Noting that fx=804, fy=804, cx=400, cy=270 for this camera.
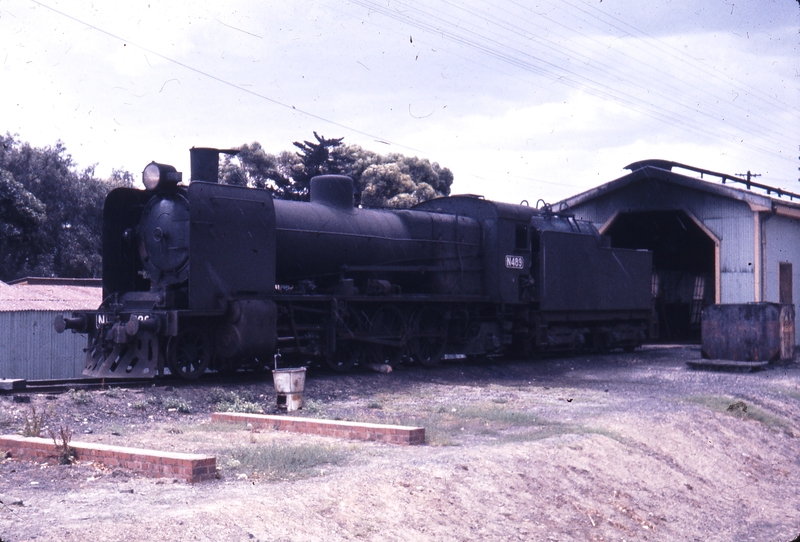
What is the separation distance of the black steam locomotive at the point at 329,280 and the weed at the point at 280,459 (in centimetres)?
492

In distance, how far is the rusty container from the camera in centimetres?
1833

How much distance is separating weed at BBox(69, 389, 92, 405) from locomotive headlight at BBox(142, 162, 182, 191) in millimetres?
4066

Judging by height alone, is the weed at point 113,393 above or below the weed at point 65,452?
above

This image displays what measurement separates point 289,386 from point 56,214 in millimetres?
30497

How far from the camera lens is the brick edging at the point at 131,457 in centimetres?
669

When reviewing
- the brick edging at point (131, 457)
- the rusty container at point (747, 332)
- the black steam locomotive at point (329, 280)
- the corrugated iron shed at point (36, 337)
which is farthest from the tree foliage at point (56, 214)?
the brick edging at point (131, 457)

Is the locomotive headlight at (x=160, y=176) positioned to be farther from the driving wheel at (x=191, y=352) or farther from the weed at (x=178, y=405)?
the weed at (x=178, y=405)

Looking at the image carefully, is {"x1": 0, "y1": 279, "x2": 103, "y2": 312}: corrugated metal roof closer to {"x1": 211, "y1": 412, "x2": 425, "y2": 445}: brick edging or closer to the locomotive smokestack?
the locomotive smokestack

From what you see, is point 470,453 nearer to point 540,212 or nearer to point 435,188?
point 540,212

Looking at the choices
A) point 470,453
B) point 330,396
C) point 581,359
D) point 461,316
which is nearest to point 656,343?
point 581,359

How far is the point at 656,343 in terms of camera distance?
27.9 meters

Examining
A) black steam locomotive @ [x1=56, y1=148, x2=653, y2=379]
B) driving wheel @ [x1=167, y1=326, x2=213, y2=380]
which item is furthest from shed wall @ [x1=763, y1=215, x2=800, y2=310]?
driving wheel @ [x1=167, y1=326, x2=213, y2=380]

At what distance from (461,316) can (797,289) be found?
13656 millimetres

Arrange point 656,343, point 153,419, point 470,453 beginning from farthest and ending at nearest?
point 656,343 < point 153,419 < point 470,453
